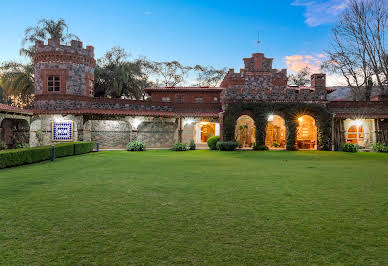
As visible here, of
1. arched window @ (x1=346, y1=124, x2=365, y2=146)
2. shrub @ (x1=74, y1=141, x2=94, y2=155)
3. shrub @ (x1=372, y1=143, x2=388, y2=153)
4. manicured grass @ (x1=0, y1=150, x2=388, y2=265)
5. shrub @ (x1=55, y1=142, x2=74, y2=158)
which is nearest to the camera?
manicured grass @ (x1=0, y1=150, x2=388, y2=265)

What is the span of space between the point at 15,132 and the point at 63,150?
→ 25.2 ft

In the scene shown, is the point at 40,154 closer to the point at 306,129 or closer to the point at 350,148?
the point at 350,148

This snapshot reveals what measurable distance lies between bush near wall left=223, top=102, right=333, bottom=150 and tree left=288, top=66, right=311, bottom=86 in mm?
21926

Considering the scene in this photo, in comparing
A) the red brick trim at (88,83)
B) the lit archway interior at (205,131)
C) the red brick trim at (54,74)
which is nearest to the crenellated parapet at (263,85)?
the lit archway interior at (205,131)

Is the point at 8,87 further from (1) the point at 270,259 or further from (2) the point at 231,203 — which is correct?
(1) the point at 270,259

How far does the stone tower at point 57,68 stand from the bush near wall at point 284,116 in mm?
13419

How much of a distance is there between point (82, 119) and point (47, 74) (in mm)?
4960

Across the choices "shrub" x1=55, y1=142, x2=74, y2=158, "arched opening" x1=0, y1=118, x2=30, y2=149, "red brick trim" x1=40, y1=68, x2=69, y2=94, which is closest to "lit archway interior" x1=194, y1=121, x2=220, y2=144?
"red brick trim" x1=40, y1=68, x2=69, y2=94

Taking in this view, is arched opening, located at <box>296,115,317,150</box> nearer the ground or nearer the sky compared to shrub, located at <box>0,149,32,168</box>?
nearer the sky

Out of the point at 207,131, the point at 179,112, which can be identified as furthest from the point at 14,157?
the point at 207,131

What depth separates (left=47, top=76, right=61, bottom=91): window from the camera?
21.3 metres

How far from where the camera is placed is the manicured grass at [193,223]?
3.08m

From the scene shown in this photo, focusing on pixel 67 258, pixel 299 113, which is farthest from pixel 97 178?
pixel 299 113

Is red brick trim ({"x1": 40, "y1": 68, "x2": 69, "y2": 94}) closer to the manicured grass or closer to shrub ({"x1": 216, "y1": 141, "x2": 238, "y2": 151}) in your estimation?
shrub ({"x1": 216, "y1": 141, "x2": 238, "y2": 151})
